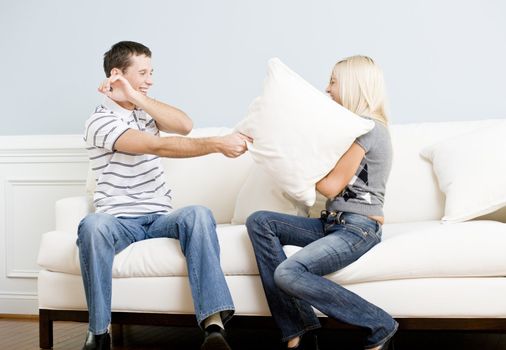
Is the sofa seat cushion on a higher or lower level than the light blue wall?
lower

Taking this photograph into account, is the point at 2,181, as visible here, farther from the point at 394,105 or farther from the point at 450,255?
the point at 450,255

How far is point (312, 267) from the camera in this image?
2172 millimetres

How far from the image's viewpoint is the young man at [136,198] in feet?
7.57

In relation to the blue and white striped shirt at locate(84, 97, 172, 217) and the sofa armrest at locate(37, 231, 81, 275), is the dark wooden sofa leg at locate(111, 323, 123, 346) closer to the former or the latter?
the sofa armrest at locate(37, 231, 81, 275)

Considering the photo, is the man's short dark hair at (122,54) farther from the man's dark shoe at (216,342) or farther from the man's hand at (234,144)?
the man's dark shoe at (216,342)

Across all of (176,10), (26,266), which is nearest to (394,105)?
(176,10)

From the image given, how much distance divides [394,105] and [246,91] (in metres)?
0.66

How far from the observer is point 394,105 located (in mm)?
3180

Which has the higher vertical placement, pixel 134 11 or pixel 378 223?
pixel 134 11

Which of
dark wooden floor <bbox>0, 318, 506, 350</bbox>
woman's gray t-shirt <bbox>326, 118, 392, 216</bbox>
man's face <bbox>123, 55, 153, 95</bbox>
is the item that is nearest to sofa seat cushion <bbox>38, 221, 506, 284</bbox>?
woman's gray t-shirt <bbox>326, 118, 392, 216</bbox>

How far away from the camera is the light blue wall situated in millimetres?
3107

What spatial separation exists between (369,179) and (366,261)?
262 millimetres

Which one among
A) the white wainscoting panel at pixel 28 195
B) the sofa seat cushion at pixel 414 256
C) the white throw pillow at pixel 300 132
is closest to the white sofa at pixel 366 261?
the sofa seat cushion at pixel 414 256

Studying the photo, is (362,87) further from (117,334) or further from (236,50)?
(117,334)
